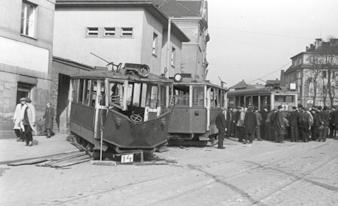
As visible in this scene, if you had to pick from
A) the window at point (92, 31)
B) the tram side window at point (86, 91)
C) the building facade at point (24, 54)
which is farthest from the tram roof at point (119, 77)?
Result: the window at point (92, 31)

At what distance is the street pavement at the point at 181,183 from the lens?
7617 millimetres

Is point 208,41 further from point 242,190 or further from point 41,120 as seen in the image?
point 242,190

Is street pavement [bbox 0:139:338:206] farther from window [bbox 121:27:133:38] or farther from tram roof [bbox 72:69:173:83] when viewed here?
window [bbox 121:27:133:38]

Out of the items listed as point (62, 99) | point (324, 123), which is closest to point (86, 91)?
point (62, 99)

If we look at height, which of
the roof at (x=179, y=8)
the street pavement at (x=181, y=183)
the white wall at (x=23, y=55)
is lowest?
the street pavement at (x=181, y=183)

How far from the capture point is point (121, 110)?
1329 centimetres

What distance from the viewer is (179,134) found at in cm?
1808

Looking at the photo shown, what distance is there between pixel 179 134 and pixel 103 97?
6425mm

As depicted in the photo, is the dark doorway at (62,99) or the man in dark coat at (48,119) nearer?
the man in dark coat at (48,119)

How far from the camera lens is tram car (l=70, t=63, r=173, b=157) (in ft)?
39.6

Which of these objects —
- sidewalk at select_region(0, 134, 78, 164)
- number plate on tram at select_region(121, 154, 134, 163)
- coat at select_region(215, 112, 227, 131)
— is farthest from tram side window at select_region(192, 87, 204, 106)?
number plate on tram at select_region(121, 154, 134, 163)

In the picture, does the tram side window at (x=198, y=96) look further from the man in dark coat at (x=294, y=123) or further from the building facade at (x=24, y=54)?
the building facade at (x=24, y=54)

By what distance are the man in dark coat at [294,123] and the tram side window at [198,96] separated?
232 inches

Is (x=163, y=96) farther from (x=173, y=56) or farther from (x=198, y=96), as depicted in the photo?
(x=173, y=56)
